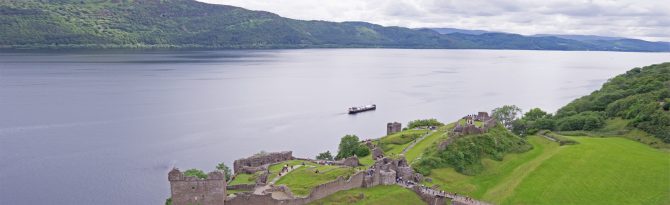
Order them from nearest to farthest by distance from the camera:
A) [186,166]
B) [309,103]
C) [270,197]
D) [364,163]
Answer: [270,197], [364,163], [186,166], [309,103]

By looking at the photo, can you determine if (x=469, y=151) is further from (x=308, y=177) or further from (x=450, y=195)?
(x=308, y=177)

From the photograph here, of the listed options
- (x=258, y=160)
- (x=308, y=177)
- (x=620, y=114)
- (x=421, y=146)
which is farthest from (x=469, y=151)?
(x=620, y=114)

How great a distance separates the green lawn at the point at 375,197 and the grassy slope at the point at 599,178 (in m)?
9.09

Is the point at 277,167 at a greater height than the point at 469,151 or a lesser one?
lesser

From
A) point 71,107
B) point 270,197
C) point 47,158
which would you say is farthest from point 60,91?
point 270,197

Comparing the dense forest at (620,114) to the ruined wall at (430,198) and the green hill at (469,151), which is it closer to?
the green hill at (469,151)

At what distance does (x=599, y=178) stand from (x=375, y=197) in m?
24.4

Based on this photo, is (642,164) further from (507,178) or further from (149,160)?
(149,160)

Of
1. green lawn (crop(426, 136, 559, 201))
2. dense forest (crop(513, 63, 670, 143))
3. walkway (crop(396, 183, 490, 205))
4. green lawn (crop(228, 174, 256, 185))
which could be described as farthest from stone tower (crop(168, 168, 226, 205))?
dense forest (crop(513, 63, 670, 143))

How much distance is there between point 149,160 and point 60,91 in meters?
94.2

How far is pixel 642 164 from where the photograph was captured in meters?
64.2

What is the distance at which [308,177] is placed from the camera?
58.2m

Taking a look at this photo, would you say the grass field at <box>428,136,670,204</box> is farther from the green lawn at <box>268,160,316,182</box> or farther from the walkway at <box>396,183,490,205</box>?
the green lawn at <box>268,160,316,182</box>

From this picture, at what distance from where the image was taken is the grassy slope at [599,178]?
5450 cm
